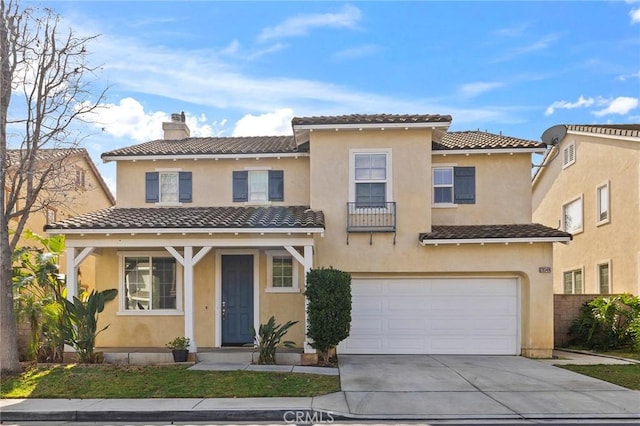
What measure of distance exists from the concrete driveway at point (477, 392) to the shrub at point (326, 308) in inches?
29.5

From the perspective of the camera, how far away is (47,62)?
11.5 meters

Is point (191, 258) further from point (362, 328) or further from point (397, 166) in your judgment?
point (397, 166)

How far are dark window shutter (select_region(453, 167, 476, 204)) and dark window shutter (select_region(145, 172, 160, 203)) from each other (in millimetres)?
8359

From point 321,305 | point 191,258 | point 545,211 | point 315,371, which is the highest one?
point 545,211

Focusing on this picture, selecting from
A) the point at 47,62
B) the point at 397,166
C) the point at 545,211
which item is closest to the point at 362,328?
the point at 397,166

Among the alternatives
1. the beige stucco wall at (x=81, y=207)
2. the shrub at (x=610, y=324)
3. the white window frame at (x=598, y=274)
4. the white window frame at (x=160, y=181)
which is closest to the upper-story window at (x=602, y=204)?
the white window frame at (x=598, y=274)

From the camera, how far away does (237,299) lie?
14.7 m

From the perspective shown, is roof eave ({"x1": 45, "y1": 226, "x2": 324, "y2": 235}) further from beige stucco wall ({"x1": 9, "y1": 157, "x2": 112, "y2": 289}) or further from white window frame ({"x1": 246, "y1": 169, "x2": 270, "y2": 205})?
beige stucco wall ({"x1": 9, "y1": 157, "x2": 112, "y2": 289})

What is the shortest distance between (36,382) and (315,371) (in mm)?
5340

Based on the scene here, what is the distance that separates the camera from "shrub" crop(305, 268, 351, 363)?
12.1 metres

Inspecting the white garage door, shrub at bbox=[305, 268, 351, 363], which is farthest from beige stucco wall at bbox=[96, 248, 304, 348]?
shrub at bbox=[305, 268, 351, 363]

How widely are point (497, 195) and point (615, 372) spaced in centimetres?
540

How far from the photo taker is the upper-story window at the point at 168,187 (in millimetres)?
15844

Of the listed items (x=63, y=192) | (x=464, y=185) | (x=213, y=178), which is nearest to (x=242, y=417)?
(x=63, y=192)
